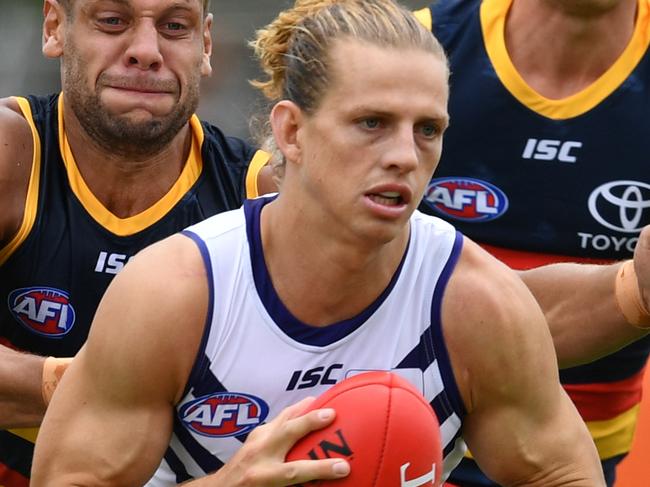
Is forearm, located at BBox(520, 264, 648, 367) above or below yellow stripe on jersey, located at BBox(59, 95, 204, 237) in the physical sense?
below

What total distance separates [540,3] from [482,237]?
0.70 m

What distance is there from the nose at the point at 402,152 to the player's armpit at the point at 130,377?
498mm

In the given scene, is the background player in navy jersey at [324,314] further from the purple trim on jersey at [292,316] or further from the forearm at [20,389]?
the forearm at [20,389]

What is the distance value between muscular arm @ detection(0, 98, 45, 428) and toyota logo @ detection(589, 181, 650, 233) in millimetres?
1625

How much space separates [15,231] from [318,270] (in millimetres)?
1232

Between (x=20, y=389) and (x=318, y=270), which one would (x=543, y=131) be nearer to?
(x=318, y=270)

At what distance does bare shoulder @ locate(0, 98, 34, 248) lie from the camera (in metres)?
4.34

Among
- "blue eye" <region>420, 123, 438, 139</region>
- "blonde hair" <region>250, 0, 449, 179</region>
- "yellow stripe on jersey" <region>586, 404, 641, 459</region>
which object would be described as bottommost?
"yellow stripe on jersey" <region>586, 404, 641, 459</region>

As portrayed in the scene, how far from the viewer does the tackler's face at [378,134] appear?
328 centimetres

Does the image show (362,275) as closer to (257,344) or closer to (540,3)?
(257,344)

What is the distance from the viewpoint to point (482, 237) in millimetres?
4680

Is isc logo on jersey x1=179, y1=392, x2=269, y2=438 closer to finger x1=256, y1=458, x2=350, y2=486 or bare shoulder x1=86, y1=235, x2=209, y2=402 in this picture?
bare shoulder x1=86, y1=235, x2=209, y2=402

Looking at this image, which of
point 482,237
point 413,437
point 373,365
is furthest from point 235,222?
point 482,237

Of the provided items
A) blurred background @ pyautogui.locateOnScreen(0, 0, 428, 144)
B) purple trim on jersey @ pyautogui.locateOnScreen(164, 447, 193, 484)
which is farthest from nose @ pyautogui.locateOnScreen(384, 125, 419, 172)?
blurred background @ pyautogui.locateOnScreen(0, 0, 428, 144)
